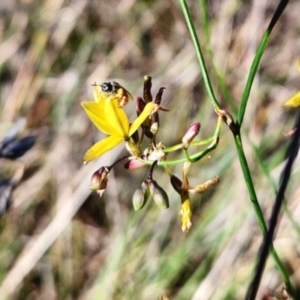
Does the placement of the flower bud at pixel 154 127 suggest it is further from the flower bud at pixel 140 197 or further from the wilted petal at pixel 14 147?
the wilted petal at pixel 14 147

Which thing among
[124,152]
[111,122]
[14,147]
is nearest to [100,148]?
[111,122]

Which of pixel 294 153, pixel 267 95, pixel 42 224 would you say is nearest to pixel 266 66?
pixel 267 95

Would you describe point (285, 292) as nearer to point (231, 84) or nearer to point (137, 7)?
point (231, 84)

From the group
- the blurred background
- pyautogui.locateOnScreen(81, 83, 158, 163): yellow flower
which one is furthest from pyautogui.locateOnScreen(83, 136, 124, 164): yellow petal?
the blurred background

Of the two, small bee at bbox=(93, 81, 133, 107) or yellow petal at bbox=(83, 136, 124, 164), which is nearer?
yellow petal at bbox=(83, 136, 124, 164)

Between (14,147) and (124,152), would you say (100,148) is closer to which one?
(14,147)

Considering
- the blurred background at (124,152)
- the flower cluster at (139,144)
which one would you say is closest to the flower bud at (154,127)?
the flower cluster at (139,144)

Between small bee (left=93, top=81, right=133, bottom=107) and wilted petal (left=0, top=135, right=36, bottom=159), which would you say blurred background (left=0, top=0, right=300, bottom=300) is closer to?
Result: wilted petal (left=0, top=135, right=36, bottom=159)
